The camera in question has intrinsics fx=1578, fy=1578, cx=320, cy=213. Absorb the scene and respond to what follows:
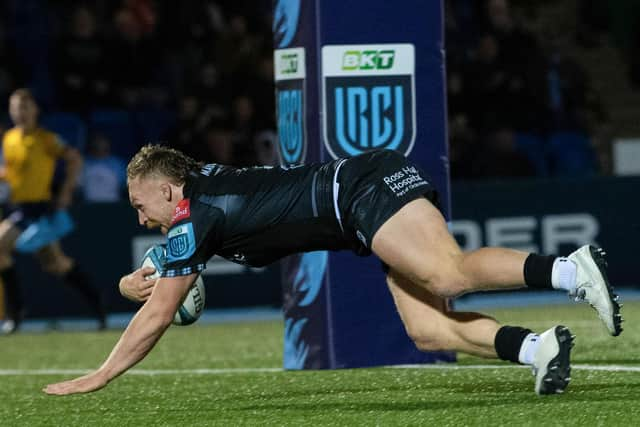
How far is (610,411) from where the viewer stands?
6.55 meters

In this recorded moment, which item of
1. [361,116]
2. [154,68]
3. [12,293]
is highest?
[154,68]

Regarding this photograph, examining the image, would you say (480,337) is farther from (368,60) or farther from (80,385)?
(368,60)

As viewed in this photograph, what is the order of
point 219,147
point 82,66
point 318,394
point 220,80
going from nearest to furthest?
point 318,394, point 219,147, point 82,66, point 220,80

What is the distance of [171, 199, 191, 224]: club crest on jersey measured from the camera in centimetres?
689

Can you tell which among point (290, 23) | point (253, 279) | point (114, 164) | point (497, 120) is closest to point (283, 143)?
point (290, 23)

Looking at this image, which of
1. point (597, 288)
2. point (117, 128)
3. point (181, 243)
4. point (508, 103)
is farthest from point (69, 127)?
point (597, 288)

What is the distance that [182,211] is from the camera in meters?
6.91

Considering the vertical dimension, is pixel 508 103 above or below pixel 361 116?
below

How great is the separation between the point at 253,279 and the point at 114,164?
6.76ft

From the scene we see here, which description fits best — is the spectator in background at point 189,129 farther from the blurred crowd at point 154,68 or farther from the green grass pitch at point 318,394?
the green grass pitch at point 318,394

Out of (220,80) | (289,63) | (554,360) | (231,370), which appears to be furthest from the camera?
(220,80)

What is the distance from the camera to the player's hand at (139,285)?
7.42m

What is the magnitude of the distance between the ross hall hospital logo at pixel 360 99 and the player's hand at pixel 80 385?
2.52 metres

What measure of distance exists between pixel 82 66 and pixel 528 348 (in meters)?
10.3
